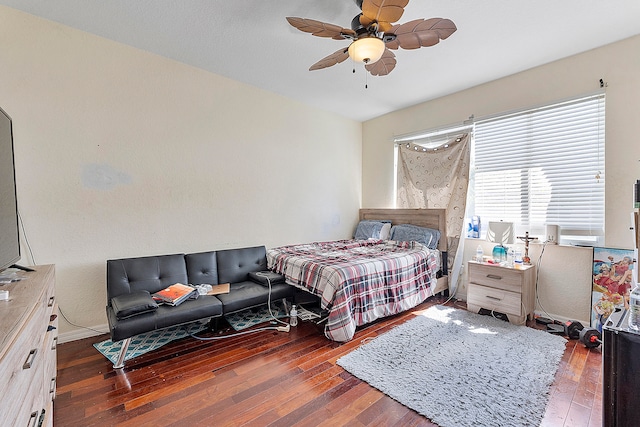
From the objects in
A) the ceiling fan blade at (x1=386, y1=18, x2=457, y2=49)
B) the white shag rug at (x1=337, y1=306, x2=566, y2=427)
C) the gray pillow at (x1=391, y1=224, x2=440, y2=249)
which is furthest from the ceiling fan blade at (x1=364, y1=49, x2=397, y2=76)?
the white shag rug at (x1=337, y1=306, x2=566, y2=427)

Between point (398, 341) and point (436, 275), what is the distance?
1460mm

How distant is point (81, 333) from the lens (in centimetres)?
252

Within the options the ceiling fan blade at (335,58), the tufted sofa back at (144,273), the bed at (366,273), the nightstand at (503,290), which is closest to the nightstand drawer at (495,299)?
the nightstand at (503,290)

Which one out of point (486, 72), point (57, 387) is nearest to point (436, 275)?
point (486, 72)

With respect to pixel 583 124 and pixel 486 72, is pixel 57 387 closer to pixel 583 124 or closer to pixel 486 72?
pixel 486 72

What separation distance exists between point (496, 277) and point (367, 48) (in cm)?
260

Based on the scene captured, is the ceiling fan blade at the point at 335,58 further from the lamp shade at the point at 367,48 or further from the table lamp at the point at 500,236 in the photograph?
the table lamp at the point at 500,236

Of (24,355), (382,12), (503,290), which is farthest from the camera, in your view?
(503,290)

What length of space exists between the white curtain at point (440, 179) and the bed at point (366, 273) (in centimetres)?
12

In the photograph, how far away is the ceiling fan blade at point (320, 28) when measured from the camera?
1.83 metres

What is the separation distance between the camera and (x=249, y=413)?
1.65 metres

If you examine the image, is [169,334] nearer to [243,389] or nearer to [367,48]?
[243,389]

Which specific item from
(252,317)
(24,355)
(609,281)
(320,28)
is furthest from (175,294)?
(609,281)

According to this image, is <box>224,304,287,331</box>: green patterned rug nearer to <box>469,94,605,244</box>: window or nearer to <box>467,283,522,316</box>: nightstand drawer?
<box>467,283,522,316</box>: nightstand drawer
